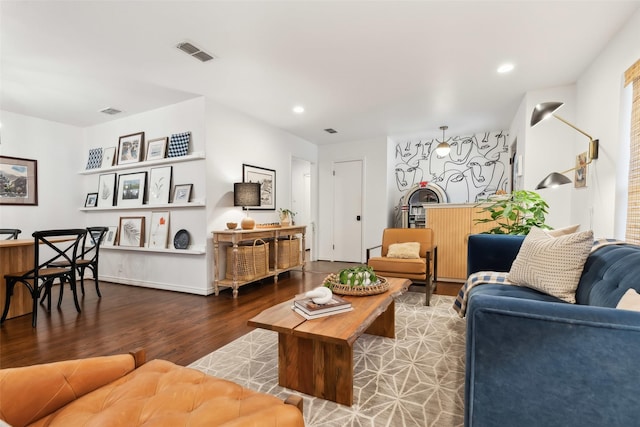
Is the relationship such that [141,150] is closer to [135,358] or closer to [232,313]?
[232,313]

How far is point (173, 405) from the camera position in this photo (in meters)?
1.01

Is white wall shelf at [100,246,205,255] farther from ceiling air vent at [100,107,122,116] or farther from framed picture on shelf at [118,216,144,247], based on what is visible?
ceiling air vent at [100,107,122,116]

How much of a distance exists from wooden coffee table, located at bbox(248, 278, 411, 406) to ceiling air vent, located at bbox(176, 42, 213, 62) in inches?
94.6

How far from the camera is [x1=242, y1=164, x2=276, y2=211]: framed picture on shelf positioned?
4.55m

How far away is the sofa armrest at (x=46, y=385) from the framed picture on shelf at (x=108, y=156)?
4.51m

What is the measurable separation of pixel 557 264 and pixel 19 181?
254 inches

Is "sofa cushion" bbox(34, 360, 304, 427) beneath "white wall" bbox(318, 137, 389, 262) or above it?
beneath

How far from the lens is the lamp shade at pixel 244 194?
13.3 ft

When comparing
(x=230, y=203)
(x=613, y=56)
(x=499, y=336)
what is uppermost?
(x=613, y=56)

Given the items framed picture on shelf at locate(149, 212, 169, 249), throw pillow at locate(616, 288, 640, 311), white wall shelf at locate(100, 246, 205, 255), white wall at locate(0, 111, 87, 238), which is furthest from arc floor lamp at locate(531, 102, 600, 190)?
white wall at locate(0, 111, 87, 238)

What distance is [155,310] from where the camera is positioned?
10.7ft

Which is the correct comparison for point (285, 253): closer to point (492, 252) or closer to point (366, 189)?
point (366, 189)

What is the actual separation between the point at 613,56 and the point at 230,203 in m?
4.40

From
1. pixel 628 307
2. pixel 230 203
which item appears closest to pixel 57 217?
pixel 230 203
